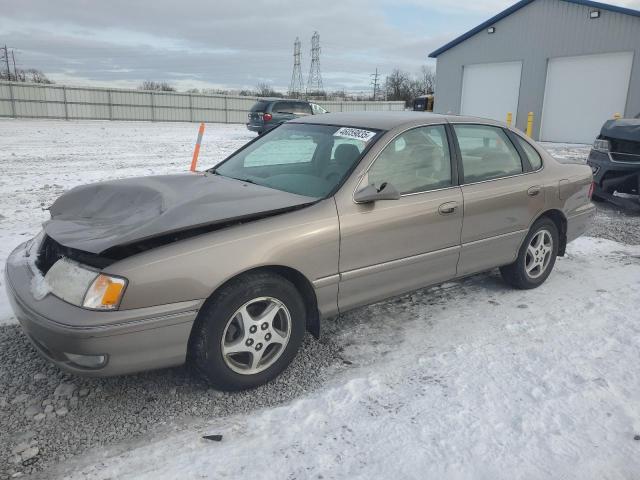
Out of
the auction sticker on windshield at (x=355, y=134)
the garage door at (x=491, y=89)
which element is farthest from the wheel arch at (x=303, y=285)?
the garage door at (x=491, y=89)

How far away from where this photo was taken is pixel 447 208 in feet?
12.4

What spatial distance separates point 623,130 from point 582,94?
13438 millimetres

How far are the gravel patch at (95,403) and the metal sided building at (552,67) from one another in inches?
750

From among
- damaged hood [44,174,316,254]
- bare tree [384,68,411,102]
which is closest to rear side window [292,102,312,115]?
damaged hood [44,174,316,254]

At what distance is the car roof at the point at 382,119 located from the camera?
12.5 feet

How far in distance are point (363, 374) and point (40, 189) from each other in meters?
7.36

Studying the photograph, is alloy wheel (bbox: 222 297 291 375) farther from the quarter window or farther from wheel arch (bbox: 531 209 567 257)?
wheel arch (bbox: 531 209 567 257)

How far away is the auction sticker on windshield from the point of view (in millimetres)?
3637

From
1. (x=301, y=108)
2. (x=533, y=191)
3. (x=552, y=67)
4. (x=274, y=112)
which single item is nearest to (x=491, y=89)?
(x=552, y=67)

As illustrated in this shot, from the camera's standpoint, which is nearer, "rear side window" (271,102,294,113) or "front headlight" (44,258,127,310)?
"front headlight" (44,258,127,310)

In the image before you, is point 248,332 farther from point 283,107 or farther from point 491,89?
point 491,89

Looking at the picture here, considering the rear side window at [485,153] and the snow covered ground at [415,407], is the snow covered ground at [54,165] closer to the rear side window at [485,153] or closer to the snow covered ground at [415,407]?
the snow covered ground at [415,407]

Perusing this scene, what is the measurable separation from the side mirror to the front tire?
0.72 meters

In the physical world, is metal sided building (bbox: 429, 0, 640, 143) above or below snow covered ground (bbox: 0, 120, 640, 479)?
above
